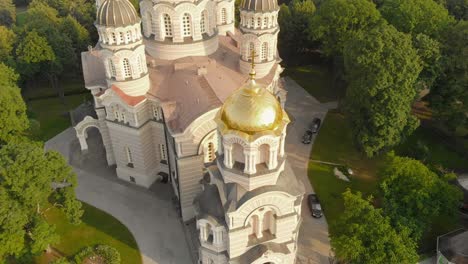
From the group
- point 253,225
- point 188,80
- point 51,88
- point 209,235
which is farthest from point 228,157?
point 51,88

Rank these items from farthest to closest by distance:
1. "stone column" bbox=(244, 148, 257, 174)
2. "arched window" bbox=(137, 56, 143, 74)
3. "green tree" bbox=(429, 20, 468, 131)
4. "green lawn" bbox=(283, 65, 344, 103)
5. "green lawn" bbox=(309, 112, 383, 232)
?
"green lawn" bbox=(283, 65, 344, 103), "green tree" bbox=(429, 20, 468, 131), "green lawn" bbox=(309, 112, 383, 232), "arched window" bbox=(137, 56, 143, 74), "stone column" bbox=(244, 148, 257, 174)

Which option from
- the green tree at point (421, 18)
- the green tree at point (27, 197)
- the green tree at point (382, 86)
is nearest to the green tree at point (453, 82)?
the green tree at point (421, 18)

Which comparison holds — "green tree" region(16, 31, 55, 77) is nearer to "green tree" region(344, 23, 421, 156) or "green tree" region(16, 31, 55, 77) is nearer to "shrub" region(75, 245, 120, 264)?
"shrub" region(75, 245, 120, 264)

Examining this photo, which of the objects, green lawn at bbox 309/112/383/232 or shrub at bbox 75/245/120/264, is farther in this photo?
green lawn at bbox 309/112/383/232

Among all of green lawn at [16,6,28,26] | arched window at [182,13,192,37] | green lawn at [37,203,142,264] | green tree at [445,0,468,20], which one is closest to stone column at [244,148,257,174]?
green lawn at [37,203,142,264]

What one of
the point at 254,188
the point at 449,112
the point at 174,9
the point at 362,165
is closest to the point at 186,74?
the point at 174,9

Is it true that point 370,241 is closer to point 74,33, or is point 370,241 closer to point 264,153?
point 264,153

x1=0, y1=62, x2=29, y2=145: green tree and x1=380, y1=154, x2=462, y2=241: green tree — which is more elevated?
x1=0, y1=62, x2=29, y2=145: green tree

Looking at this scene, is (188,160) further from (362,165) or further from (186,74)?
(362,165)
